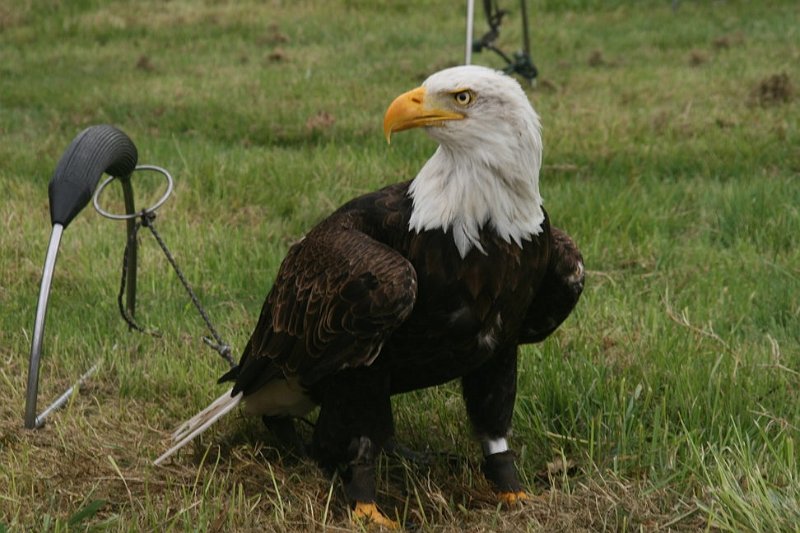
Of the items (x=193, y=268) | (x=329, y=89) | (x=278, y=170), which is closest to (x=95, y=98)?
(x=329, y=89)

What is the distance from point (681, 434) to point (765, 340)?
3.89 feet

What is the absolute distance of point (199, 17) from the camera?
14.3 m

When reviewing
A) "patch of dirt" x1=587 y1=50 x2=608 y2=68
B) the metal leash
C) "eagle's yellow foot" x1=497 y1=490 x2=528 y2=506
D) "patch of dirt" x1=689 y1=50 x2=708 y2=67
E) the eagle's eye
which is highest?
the eagle's eye

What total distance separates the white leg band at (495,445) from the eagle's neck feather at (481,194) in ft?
2.62

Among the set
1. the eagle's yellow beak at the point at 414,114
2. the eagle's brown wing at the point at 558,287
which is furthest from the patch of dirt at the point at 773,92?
the eagle's yellow beak at the point at 414,114

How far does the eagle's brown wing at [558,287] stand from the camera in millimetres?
3621

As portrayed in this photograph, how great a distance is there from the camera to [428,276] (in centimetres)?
328

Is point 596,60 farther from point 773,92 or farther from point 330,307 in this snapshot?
point 330,307

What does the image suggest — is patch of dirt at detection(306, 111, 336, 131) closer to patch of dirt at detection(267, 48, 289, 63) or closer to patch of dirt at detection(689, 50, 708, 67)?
patch of dirt at detection(267, 48, 289, 63)

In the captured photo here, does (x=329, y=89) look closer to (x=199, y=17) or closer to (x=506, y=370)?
(x=199, y=17)

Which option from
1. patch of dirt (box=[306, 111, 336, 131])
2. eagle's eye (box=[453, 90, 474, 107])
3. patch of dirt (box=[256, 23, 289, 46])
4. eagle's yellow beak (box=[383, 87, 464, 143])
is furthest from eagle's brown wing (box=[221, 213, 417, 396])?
patch of dirt (box=[256, 23, 289, 46])

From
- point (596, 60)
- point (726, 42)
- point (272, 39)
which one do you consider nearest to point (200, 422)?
point (596, 60)

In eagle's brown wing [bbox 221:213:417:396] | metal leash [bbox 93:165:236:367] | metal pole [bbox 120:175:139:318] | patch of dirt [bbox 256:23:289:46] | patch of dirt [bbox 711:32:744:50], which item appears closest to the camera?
eagle's brown wing [bbox 221:213:417:396]

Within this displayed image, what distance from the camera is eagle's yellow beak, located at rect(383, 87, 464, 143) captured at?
3.25 m
